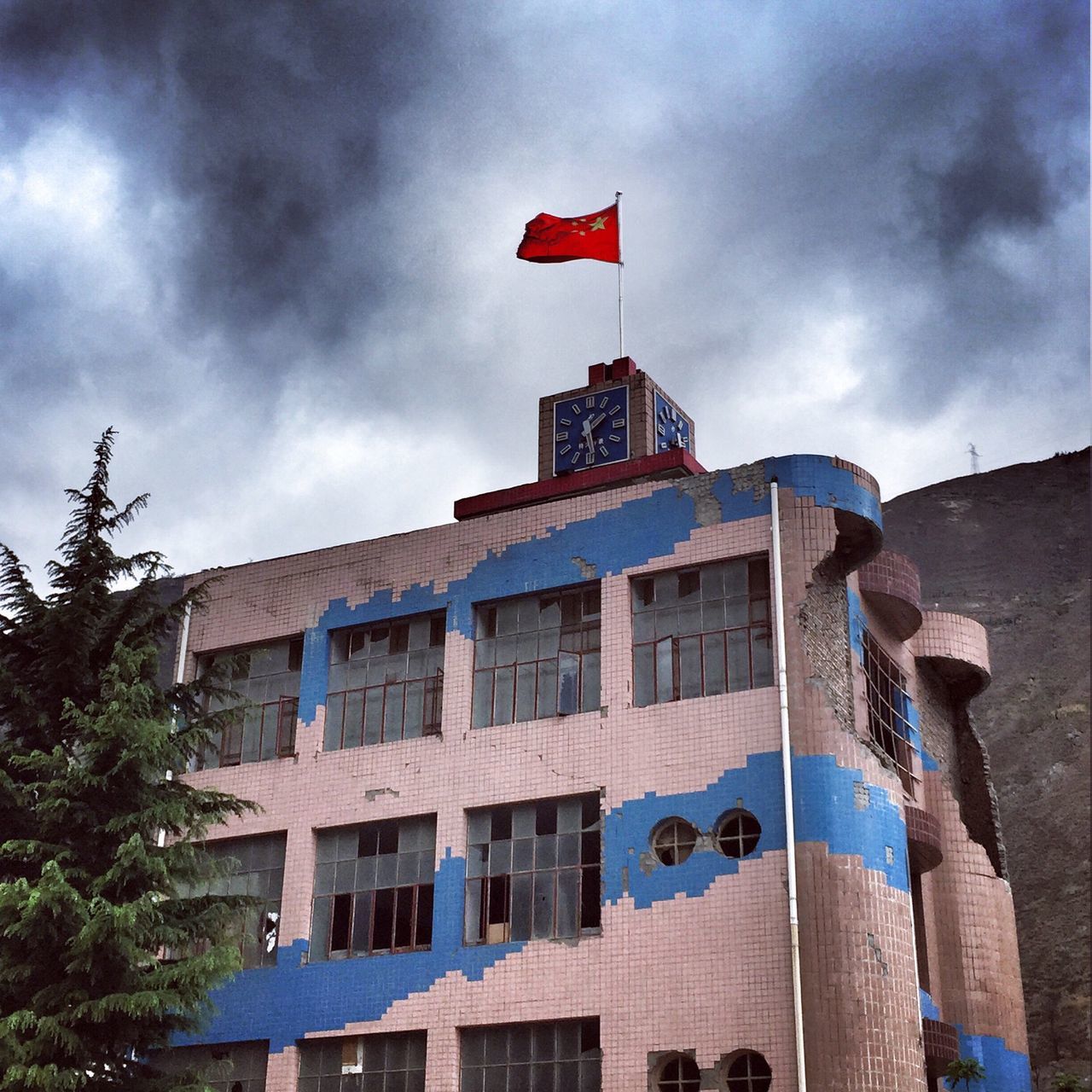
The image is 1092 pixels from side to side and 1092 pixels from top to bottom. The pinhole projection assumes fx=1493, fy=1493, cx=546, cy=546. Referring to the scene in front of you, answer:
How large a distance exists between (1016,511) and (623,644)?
162 ft

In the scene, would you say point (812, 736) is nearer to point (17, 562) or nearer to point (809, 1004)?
point (809, 1004)

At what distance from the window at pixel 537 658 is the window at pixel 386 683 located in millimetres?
934

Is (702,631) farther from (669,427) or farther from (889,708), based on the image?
(669,427)

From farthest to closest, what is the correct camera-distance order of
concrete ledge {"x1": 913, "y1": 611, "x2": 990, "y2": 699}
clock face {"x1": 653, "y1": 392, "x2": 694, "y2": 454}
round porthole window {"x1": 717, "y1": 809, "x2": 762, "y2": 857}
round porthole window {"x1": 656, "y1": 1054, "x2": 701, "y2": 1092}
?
concrete ledge {"x1": 913, "y1": 611, "x2": 990, "y2": 699}
clock face {"x1": 653, "y1": 392, "x2": 694, "y2": 454}
round porthole window {"x1": 717, "y1": 809, "x2": 762, "y2": 857}
round porthole window {"x1": 656, "y1": 1054, "x2": 701, "y2": 1092}

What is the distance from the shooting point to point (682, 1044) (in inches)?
827

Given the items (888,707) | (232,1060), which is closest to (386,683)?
(232,1060)

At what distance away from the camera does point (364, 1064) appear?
2356 cm

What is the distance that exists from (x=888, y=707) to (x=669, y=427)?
6.59 metres

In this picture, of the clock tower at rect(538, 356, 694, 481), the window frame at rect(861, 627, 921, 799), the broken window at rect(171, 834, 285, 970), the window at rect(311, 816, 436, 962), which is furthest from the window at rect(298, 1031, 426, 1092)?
the clock tower at rect(538, 356, 694, 481)

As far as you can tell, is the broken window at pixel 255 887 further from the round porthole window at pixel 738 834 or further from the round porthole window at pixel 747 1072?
the round porthole window at pixel 747 1072

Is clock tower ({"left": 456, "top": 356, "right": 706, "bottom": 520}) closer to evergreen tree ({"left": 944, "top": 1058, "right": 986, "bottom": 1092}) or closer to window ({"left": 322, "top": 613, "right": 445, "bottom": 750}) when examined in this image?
window ({"left": 322, "top": 613, "right": 445, "bottom": 750})

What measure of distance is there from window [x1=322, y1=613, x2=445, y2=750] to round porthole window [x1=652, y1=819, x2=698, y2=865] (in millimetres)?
4663

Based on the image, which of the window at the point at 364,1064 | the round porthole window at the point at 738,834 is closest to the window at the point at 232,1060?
the window at the point at 364,1064

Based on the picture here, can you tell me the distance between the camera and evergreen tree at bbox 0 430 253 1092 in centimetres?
1792
